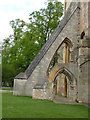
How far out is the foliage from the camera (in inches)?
990

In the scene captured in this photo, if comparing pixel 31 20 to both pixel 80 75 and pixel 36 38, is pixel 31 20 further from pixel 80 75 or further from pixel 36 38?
pixel 80 75

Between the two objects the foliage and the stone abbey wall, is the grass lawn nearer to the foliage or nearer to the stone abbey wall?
the stone abbey wall

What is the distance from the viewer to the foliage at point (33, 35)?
25144 millimetres

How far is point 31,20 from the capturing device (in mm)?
26703

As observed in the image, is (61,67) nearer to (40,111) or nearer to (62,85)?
(62,85)

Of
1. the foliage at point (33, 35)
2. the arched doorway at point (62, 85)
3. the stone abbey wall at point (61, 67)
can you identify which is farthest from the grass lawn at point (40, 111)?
the foliage at point (33, 35)

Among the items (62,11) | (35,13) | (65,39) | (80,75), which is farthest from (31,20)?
(80,75)

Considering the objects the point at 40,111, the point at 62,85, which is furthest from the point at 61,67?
the point at 40,111

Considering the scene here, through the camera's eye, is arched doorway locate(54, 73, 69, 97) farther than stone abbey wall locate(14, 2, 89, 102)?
Yes

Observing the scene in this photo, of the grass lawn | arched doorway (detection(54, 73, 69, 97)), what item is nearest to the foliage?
arched doorway (detection(54, 73, 69, 97))

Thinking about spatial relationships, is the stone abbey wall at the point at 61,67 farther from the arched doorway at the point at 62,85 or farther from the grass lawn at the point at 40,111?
the grass lawn at the point at 40,111

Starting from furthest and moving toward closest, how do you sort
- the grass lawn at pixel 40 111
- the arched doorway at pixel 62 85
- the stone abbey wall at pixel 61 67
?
the arched doorway at pixel 62 85 → the stone abbey wall at pixel 61 67 → the grass lawn at pixel 40 111

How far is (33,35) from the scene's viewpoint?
84.4ft

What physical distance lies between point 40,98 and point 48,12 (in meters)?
14.1
